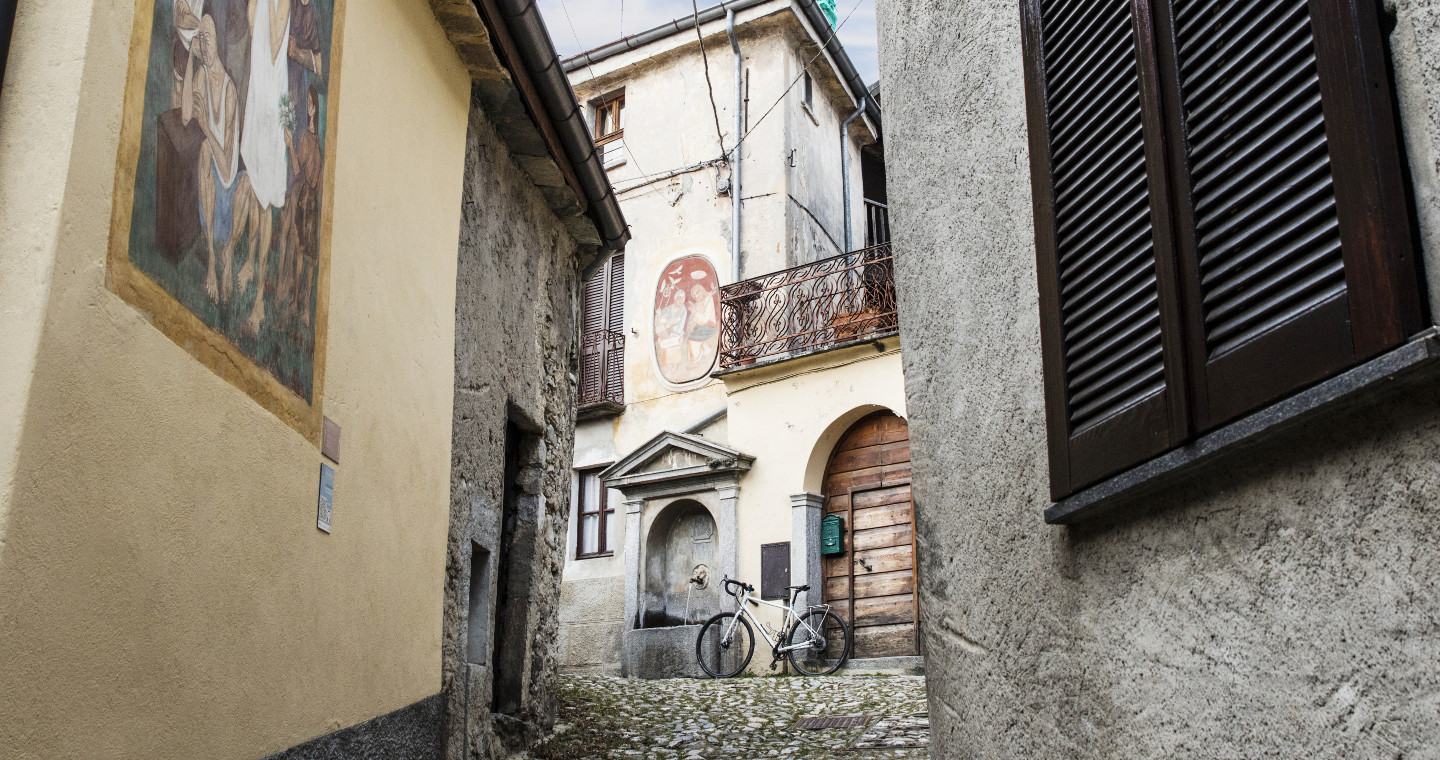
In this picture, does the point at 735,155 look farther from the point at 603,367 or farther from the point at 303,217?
the point at 303,217

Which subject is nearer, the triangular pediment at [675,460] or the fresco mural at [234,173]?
the fresco mural at [234,173]

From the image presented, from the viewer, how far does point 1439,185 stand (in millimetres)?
1770

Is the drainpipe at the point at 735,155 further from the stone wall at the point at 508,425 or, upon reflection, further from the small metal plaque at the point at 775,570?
the stone wall at the point at 508,425

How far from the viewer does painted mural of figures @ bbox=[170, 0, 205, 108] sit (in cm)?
314

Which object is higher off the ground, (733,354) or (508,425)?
(733,354)

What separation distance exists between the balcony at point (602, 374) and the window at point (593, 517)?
35.4 inches

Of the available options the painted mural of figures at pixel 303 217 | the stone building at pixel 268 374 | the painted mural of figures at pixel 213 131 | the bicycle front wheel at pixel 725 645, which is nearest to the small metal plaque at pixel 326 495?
the stone building at pixel 268 374

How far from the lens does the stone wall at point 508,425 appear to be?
6.16 metres

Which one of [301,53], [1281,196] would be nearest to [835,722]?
[301,53]

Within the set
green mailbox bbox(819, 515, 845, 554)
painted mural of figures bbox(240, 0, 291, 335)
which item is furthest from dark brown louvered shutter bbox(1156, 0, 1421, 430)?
green mailbox bbox(819, 515, 845, 554)

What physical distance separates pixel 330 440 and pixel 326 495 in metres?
0.21

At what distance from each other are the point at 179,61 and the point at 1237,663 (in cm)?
292

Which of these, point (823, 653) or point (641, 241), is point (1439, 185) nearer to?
point (823, 653)

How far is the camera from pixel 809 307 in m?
14.4
